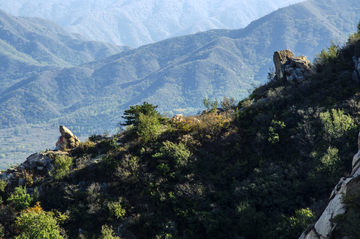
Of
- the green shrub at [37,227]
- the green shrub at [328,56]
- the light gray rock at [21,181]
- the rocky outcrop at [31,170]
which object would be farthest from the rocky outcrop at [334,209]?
the light gray rock at [21,181]

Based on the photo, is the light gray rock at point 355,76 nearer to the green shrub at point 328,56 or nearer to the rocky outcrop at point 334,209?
the green shrub at point 328,56

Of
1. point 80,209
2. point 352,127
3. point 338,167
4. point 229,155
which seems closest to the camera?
point 338,167

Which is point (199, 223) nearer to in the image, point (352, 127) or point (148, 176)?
point (148, 176)

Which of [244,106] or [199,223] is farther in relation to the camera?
[244,106]

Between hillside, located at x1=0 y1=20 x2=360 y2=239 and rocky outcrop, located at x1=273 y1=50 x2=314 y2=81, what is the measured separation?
0.21 m

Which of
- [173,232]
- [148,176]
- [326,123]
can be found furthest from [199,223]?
[326,123]

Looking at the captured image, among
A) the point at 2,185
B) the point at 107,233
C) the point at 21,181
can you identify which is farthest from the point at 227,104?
the point at 2,185

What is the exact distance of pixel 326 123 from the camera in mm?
21078

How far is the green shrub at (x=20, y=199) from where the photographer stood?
72.3 feet

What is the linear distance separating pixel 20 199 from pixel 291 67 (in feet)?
108

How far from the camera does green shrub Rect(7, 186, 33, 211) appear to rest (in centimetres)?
2205

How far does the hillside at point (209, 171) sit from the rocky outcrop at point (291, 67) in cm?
Answer: 21

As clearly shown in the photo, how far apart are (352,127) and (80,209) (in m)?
24.8

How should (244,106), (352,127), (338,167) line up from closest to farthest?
(338,167), (352,127), (244,106)
